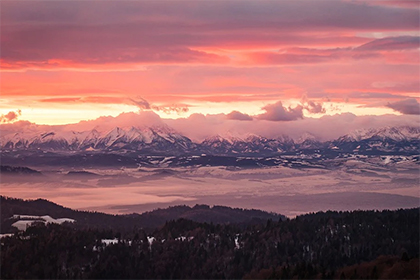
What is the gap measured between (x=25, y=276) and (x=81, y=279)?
15.7 m

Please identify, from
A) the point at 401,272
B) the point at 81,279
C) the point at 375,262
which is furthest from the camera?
the point at 81,279

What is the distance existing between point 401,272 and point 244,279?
49.7 meters

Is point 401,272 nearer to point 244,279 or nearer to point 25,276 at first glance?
point 244,279

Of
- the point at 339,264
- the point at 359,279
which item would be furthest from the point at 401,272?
the point at 339,264

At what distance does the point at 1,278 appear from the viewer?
19812cm

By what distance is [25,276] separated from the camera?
652 ft

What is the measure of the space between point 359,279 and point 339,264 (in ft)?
130

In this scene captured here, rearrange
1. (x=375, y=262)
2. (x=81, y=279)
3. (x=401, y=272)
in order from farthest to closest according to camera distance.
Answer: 1. (x=81, y=279)
2. (x=375, y=262)
3. (x=401, y=272)

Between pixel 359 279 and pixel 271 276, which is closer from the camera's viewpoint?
pixel 359 279

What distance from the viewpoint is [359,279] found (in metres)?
160

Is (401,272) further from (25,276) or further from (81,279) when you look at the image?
(25,276)

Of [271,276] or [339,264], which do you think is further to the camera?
[339,264]

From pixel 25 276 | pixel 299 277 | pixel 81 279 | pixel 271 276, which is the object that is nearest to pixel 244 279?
pixel 271 276

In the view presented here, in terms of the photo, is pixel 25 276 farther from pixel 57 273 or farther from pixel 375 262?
pixel 375 262
